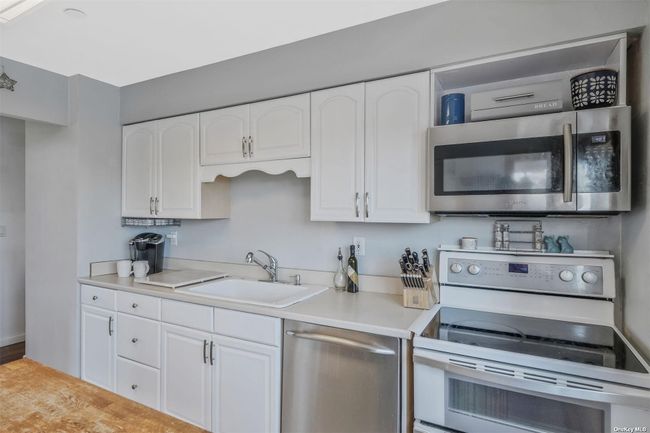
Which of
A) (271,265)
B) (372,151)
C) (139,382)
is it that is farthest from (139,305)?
(372,151)

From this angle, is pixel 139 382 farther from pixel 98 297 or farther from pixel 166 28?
pixel 166 28

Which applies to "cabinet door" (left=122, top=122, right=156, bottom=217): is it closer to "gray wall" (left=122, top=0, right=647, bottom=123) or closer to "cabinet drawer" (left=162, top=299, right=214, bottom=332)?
"gray wall" (left=122, top=0, right=647, bottom=123)

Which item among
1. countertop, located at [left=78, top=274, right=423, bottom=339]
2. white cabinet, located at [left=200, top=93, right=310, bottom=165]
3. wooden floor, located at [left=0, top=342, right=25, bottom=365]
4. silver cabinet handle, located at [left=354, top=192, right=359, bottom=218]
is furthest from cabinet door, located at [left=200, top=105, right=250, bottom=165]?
wooden floor, located at [left=0, top=342, right=25, bottom=365]

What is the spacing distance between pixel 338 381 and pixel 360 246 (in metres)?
0.84

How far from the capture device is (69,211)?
2.64m

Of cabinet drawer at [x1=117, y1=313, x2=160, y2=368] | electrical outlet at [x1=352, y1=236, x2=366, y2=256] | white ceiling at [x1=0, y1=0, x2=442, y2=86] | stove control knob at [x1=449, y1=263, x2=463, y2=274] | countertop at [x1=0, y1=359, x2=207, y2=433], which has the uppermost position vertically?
white ceiling at [x1=0, y1=0, x2=442, y2=86]

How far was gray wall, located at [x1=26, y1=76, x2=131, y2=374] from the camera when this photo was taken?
8.63 ft

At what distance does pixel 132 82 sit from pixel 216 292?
1.84 meters

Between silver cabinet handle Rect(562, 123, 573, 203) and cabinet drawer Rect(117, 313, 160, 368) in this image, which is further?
cabinet drawer Rect(117, 313, 160, 368)

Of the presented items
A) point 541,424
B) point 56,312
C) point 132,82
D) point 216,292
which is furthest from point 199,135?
point 541,424

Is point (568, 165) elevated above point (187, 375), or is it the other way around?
point (568, 165)

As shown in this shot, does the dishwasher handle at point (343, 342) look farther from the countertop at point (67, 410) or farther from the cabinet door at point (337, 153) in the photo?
the countertop at point (67, 410)

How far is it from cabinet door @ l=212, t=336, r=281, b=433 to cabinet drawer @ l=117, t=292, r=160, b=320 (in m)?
0.54

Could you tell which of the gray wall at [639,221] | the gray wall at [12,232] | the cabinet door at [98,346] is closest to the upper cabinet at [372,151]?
the gray wall at [639,221]
